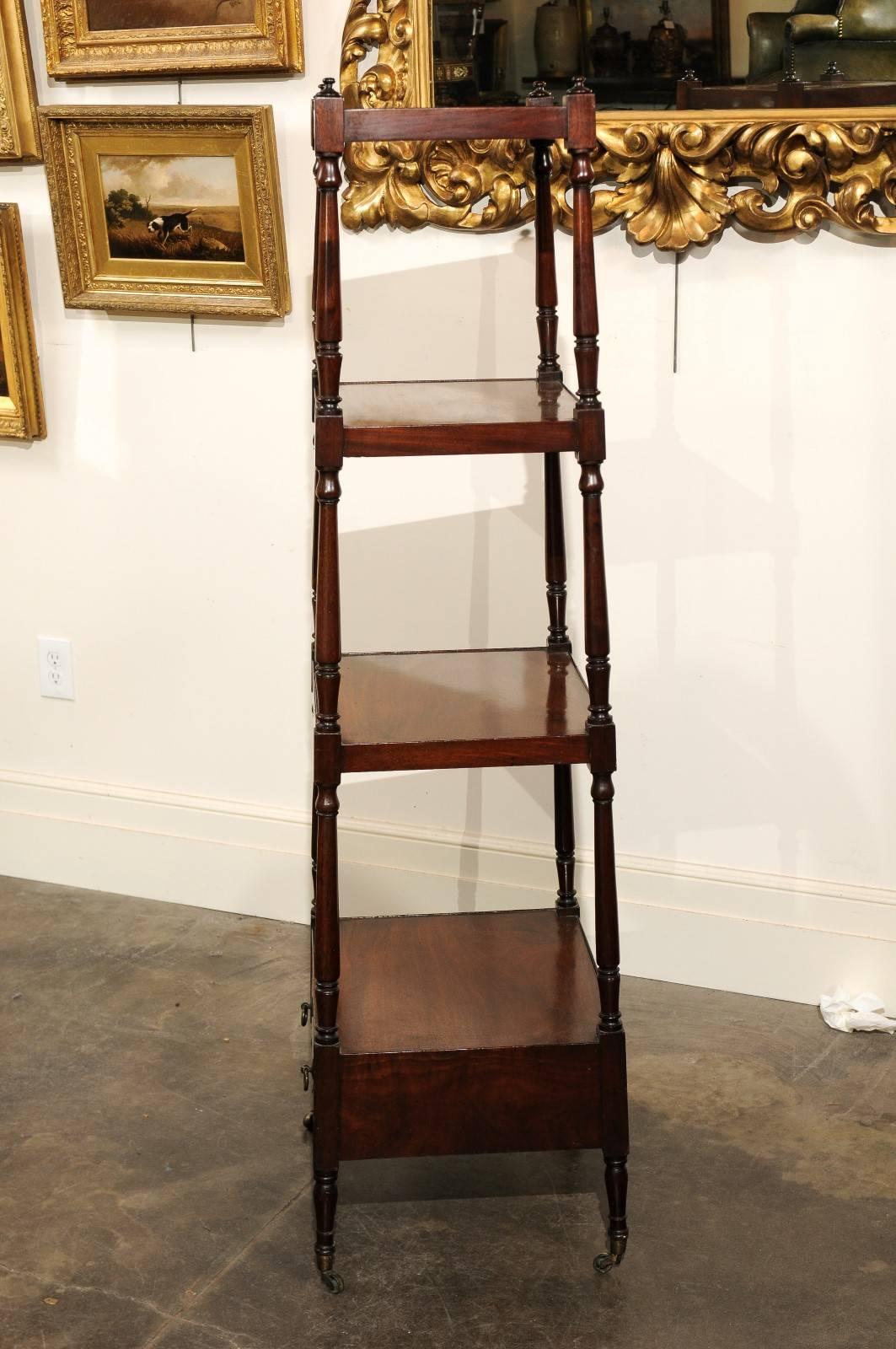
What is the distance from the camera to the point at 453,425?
6.44ft

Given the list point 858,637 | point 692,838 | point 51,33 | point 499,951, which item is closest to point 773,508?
point 858,637

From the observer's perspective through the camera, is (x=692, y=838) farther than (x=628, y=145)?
Yes

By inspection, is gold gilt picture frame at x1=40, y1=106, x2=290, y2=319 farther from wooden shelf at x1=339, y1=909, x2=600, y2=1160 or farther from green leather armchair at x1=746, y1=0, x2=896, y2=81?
wooden shelf at x1=339, y1=909, x2=600, y2=1160

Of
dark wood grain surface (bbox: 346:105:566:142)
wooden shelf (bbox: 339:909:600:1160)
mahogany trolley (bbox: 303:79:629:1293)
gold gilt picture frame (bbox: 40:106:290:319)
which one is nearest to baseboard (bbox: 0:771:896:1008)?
mahogany trolley (bbox: 303:79:629:1293)

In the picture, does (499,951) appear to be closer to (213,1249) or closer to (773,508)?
(213,1249)

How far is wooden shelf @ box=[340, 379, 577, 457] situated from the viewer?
1.96 meters

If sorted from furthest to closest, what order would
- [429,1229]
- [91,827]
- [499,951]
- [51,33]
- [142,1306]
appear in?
1. [91,827]
2. [51,33]
3. [499,951]
4. [429,1229]
5. [142,1306]

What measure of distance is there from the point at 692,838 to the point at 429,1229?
98 cm

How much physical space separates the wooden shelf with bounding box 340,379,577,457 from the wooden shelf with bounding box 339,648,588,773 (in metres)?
0.39

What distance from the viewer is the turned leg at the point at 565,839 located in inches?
103

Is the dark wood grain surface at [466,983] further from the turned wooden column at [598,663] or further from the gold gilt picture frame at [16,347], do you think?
the gold gilt picture frame at [16,347]

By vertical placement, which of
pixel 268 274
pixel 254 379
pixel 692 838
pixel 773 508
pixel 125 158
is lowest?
pixel 692 838

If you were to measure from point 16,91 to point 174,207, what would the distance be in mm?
417

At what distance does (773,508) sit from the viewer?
272 cm
